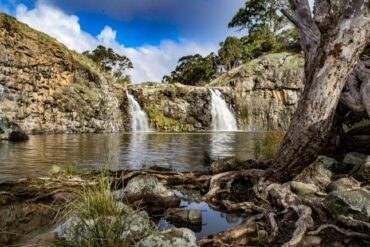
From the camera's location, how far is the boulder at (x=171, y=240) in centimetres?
405

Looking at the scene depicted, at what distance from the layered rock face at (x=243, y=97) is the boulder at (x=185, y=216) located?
49.1 m

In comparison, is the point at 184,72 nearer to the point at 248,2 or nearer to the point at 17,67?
the point at 248,2

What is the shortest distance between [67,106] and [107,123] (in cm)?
644

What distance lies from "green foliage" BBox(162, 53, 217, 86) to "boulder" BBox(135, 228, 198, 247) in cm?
7529

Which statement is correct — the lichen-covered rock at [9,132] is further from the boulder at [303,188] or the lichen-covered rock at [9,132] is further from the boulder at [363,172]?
the boulder at [363,172]

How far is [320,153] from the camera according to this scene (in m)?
7.67

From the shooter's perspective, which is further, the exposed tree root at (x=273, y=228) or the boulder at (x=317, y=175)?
the boulder at (x=317, y=175)

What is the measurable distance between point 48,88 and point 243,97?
3249cm

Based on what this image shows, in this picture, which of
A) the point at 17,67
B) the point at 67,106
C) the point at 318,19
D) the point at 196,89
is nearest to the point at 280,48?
the point at 196,89

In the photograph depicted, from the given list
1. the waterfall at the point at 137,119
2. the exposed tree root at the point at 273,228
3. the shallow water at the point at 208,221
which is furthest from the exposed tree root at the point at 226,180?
the waterfall at the point at 137,119

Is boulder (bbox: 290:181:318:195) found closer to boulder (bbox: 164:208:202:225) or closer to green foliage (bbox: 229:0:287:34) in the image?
boulder (bbox: 164:208:202:225)

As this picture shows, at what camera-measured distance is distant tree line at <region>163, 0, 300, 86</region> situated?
73831mm

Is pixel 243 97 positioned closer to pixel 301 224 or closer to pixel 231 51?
pixel 231 51

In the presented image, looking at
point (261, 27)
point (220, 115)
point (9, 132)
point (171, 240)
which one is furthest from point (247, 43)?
point (171, 240)
